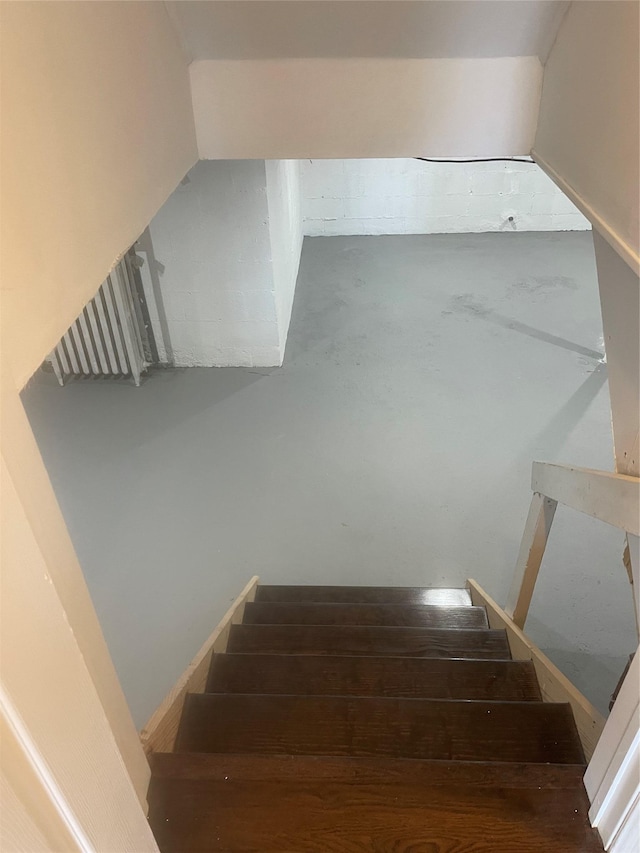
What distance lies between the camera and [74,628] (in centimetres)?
89

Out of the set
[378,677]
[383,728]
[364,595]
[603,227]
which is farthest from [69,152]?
[364,595]

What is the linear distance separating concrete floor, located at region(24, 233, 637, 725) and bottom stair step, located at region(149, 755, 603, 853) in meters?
1.17

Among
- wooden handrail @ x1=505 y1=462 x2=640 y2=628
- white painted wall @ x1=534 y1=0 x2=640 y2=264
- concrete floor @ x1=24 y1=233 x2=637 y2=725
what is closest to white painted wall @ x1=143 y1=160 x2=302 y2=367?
concrete floor @ x1=24 y1=233 x2=637 y2=725

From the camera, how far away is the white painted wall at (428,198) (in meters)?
6.40

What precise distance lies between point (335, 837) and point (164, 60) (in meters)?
2.10

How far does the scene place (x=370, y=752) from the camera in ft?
4.88

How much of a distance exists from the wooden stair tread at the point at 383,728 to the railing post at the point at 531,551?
0.65 m

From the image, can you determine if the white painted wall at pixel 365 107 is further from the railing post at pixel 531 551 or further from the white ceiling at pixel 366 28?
the railing post at pixel 531 551

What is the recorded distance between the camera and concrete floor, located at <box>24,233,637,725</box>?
2.80 m

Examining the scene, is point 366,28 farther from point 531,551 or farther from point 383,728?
point 383,728

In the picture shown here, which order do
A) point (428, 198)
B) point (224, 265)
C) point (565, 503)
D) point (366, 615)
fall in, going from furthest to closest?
1. point (428, 198)
2. point (224, 265)
3. point (366, 615)
4. point (565, 503)

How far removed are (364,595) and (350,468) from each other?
982mm

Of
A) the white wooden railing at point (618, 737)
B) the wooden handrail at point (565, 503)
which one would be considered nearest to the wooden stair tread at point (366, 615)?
the wooden handrail at point (565, 503)

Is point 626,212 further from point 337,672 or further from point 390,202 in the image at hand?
point 390,202
